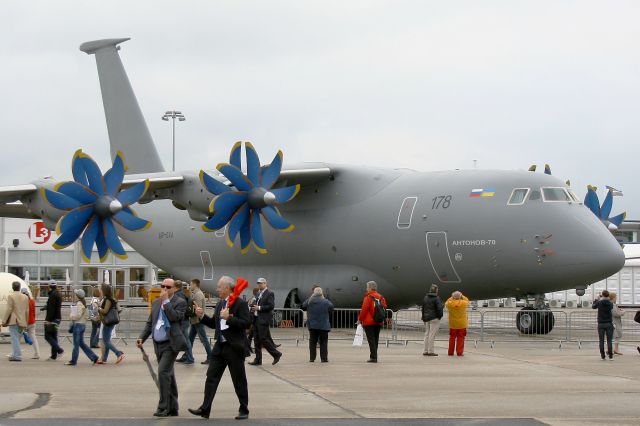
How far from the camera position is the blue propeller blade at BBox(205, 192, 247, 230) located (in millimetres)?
23531

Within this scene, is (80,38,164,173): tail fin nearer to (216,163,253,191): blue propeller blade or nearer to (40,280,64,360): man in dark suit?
(216,163,253,191): blue propeller blade

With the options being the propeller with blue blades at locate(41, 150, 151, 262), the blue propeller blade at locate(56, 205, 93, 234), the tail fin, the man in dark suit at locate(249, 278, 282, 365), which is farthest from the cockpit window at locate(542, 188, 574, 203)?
the tail fin

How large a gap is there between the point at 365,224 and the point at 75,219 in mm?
6975

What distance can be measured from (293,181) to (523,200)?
6296mm

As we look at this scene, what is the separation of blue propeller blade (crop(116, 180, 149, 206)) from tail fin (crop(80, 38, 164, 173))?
762 cm

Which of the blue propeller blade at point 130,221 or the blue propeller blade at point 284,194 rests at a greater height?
the blue propeller blade at point 284,194

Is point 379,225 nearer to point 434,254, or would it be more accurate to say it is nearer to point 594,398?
point 434,254

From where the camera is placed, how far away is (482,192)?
23.2 m

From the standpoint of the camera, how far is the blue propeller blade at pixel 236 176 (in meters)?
23.6

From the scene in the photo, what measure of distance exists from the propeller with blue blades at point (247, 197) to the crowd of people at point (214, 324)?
495 centimetres

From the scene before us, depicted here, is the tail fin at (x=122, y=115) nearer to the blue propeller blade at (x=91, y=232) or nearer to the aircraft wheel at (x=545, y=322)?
the blue propeller blade at (x=91, y=232)

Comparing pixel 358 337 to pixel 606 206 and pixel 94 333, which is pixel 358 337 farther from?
pixel 606 206

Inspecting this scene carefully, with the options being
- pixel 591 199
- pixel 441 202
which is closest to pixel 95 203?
pixel 441 202

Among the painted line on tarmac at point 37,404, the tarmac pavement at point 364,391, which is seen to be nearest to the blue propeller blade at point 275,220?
the tarmac pavement at point 364,391
